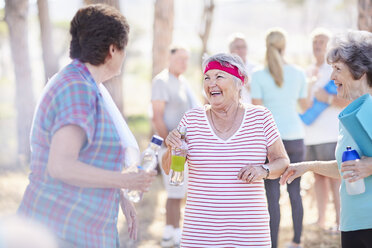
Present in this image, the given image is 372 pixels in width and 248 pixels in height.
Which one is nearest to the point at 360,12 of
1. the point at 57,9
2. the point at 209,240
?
the point at 209,240

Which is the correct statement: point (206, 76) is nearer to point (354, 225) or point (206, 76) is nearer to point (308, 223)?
point (354, 225)

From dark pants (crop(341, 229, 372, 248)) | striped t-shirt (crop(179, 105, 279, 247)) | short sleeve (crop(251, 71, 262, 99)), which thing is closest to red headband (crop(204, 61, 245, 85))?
striped t-shirt (crop(179, 105, 279, 247))

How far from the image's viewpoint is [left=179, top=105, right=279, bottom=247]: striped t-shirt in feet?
9.20

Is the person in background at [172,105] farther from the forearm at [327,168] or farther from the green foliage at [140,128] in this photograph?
the green foliage at [140,128]

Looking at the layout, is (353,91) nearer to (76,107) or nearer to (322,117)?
(76,107)

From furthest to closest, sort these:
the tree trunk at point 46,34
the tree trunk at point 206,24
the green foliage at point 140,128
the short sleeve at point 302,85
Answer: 1. the green foliage at point 140,128
2. the tree trunk at point 206,24
3. the tree trunk at point 46,34
4. the short sleeve at point 302,85

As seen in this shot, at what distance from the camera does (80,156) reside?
2.17 metres

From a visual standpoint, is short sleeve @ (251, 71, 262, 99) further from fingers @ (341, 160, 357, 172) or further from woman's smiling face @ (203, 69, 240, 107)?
fingers @ (341, 160, 357, 172)

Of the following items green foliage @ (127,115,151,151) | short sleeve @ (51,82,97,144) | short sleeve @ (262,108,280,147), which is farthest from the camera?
green foliage @ (127,115,151,151)

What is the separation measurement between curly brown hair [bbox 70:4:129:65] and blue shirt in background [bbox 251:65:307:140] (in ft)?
8.55

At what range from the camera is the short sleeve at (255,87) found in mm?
4695

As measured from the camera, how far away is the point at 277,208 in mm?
4379

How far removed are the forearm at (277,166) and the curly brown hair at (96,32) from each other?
1.13 meters

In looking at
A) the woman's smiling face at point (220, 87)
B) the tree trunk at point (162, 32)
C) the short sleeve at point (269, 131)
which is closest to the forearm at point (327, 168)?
the short sleeve at point (269, 131)
